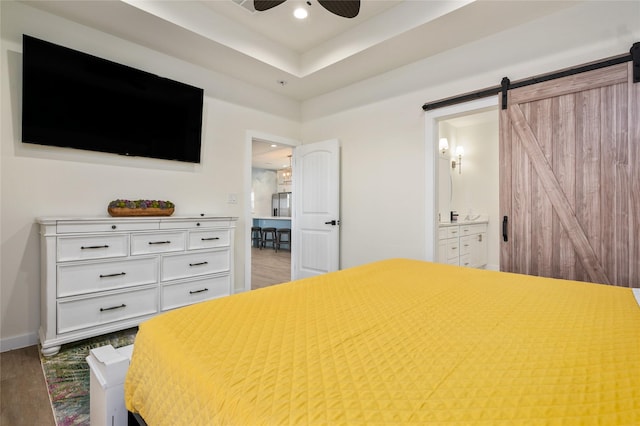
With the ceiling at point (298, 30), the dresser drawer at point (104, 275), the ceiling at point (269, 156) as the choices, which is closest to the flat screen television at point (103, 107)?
the ceiling at point (298, 30)

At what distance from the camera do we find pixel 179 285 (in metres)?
2.78

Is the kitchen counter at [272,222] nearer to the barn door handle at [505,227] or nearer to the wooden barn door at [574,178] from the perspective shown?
the barn door handle at [505,227]

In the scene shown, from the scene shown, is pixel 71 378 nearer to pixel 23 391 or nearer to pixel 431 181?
pixel 23 391

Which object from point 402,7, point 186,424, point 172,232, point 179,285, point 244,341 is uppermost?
point 402,7

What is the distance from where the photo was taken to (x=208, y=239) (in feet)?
9.86

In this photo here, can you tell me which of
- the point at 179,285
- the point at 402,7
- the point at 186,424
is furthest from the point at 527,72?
the point at 179,285

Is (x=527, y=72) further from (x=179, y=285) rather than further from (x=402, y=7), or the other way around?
(x=179, y=285)

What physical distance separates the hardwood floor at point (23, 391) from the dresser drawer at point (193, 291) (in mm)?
894

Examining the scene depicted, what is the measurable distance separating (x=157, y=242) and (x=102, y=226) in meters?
0.43

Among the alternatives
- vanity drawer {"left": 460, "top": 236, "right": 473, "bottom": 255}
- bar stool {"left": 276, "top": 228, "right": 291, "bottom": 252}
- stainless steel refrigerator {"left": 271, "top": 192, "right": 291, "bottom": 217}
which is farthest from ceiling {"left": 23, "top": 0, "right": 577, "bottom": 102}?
stainless steel refrigerator {"left": 271, "top": 192, "right": 291, "bottom": 217}

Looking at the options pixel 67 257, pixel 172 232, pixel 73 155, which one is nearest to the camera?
pixel 67 257

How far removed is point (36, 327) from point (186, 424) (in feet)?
8.60

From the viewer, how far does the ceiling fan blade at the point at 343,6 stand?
2.07m

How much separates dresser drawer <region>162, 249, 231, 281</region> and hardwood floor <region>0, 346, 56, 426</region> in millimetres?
989
